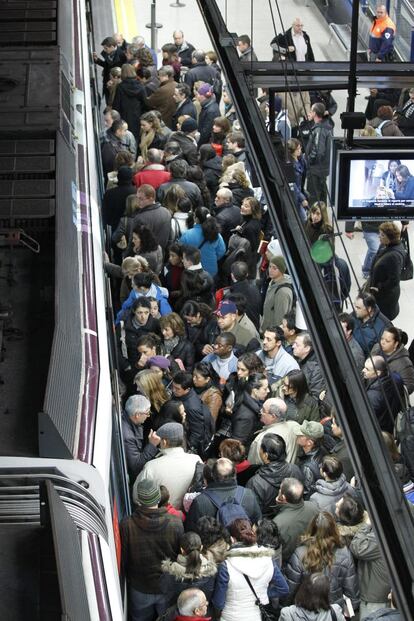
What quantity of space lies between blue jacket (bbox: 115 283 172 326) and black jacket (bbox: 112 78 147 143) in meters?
6.20

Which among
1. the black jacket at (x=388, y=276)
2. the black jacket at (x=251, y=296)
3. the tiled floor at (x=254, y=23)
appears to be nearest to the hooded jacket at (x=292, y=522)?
the black jacket at (x=251, y=296)

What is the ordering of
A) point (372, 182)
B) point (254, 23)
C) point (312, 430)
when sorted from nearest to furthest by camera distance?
point (372, 182) → point (312, 430) → point (254, 23)

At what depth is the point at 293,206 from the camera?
675 cm

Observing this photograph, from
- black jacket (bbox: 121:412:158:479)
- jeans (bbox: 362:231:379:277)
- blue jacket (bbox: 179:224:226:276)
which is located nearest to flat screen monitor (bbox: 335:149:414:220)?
black jacket (bbox: 121:412:158:479)

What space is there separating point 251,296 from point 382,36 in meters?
8.78

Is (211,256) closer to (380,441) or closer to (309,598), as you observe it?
(309,598)

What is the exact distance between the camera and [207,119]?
15789 mm

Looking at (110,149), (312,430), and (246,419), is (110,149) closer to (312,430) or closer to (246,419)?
(246,419)

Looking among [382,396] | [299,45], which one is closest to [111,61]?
[299,45]

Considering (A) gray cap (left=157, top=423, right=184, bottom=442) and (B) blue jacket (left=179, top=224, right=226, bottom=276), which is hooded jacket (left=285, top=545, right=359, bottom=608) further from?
(B) blue jacket (left=179, top=224, right=226, bottom=276)

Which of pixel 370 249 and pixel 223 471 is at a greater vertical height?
pixel 370 249

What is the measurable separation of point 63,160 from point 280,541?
3.27 meters

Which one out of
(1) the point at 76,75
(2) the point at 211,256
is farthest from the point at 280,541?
(1) the point at 76,75

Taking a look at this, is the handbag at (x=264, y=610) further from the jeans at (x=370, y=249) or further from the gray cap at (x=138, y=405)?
the jeans at (x=370, y=249)
